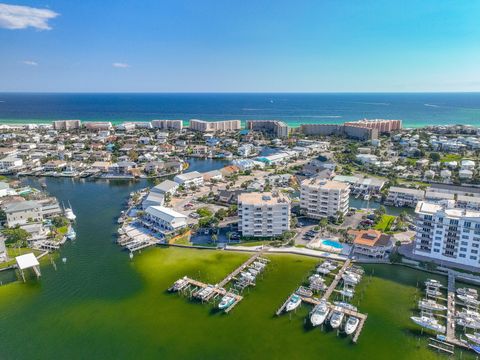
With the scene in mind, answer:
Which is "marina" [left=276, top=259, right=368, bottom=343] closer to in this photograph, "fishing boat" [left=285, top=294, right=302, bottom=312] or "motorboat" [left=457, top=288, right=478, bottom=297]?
"fishing boat" [left=285, top=294, right=302, bottom=312]

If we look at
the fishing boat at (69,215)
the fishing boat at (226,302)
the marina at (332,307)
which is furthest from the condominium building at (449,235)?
the fishing boat at (69,215)

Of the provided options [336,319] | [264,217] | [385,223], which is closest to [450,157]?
[385,223]

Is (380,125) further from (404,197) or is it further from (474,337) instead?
(474,337)

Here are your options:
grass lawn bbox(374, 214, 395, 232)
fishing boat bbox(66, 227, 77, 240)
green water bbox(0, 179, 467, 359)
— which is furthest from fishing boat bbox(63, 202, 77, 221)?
grass lawn bbox(374, 214, 395, 232)

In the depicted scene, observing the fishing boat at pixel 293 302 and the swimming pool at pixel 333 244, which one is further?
the swimming pool at pixel 333 244

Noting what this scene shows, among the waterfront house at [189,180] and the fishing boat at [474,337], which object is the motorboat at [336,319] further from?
the waterfront house at [189,180]

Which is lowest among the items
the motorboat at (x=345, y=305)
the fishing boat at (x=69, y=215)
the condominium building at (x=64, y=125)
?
the motorboat at (x=345, y=305)
